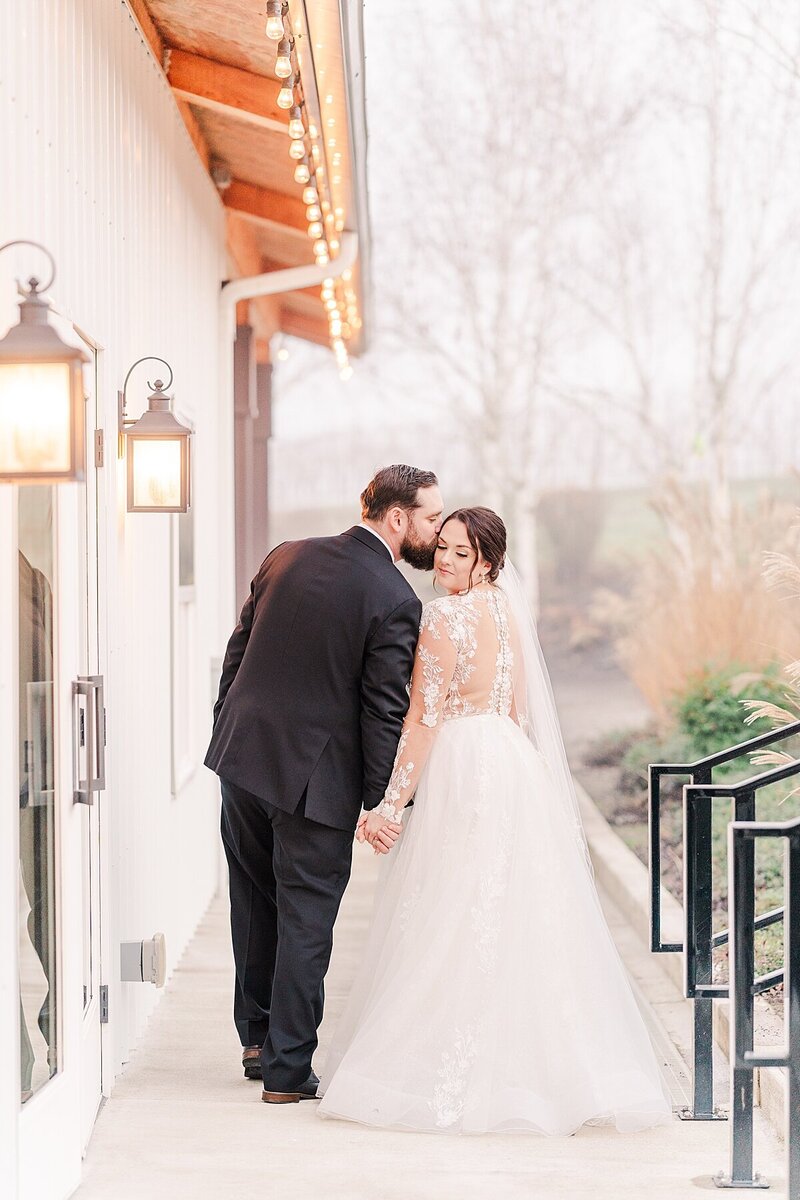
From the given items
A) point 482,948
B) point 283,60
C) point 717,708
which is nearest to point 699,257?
point 717,708

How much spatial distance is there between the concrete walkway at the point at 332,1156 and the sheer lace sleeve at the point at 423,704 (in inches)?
37.8

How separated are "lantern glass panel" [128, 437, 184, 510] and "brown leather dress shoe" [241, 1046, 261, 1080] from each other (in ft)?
5.92

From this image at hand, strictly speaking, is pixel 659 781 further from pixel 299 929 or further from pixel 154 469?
pixel 154 469

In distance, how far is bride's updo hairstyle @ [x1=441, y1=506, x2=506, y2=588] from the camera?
14.8ft

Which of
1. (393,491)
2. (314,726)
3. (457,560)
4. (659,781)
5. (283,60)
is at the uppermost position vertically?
(283,60)

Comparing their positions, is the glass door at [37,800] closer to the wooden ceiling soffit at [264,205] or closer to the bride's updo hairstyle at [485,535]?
the bride's updo hairstyle at [485,535]

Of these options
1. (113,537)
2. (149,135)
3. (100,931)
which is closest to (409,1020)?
(100,931)

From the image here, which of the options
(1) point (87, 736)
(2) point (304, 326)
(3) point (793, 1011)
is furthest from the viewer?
(2) point (304, 326)

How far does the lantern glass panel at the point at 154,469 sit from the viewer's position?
4684mm

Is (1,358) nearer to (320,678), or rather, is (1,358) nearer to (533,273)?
(320,678)

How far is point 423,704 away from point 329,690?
0.96ft

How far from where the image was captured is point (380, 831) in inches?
171

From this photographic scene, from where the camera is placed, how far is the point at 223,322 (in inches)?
319

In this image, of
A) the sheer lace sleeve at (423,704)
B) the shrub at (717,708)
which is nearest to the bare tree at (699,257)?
the shrub at (717,708)
